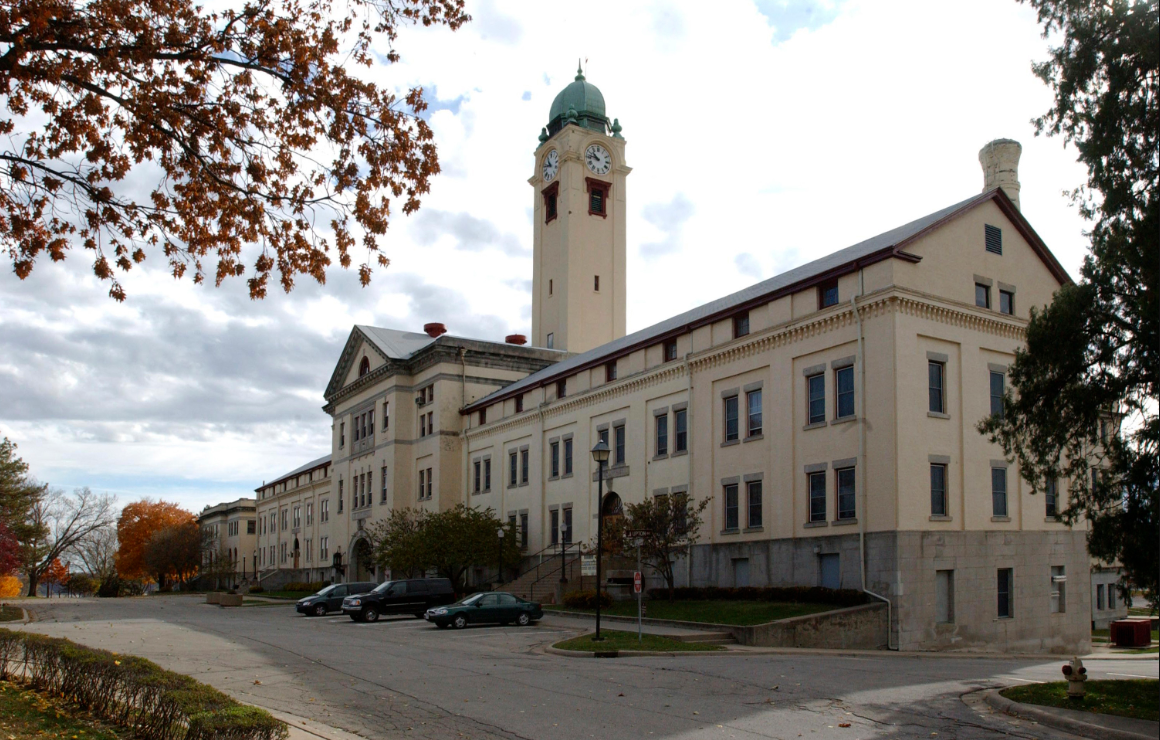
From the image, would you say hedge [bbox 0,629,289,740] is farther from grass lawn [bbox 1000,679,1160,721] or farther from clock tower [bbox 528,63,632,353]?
clock tower [bbox 528,63,632,353]

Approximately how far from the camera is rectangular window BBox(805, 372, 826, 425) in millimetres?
34688

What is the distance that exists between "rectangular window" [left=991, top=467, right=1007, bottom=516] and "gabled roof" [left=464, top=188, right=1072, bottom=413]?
306 inches

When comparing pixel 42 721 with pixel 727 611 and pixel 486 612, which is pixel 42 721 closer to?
pixel 727 611

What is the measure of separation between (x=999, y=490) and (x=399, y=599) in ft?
73.6

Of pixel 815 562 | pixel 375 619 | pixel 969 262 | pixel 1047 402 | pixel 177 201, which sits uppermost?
pixel 969 262

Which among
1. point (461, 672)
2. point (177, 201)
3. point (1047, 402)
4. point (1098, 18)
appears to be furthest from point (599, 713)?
point (1098, 18)

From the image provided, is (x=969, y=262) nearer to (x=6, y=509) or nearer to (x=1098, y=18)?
(x=1098, y=18)

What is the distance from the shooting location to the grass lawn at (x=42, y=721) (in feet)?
38.0

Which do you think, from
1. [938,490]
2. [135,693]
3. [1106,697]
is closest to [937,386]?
→ [938,490]

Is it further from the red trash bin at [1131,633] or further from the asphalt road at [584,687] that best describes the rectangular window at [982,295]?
the asphalt road at [584,687]

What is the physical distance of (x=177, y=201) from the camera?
14.8m

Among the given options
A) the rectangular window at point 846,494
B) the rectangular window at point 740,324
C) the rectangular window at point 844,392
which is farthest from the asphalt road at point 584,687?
the rectangular window at point 740,324

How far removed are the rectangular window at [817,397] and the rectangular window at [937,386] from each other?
3431 millimetres

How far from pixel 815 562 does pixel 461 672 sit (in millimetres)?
16921
